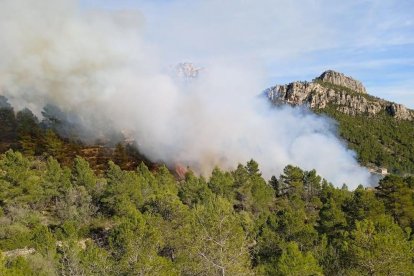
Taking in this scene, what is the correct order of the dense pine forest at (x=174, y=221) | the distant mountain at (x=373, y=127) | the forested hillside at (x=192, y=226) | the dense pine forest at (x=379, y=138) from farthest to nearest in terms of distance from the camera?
the distant mountain at (x=373, y=127) → the dense pine forest at (x=379, y=138) → the dense pine forest at (x=174, y=221) → the forested hillside at (x=192, y=226)

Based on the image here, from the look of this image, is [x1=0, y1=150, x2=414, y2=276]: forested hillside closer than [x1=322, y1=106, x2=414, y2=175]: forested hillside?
Yes

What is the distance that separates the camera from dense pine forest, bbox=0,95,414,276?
24328 mm

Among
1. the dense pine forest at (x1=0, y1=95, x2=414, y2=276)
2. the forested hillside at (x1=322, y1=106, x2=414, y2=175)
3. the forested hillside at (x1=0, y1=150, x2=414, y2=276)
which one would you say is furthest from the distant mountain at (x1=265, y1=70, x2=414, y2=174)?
the dense pine forest at (x1=0, y1=95, x2=414, y2=276)

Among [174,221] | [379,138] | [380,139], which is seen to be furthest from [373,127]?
[174,221]

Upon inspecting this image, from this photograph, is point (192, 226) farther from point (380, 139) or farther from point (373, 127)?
point (373, 127)

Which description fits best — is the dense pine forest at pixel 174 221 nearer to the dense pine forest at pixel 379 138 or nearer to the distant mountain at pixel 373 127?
the dense pine forest at pixel 379 138

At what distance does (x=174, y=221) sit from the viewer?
38406 mm

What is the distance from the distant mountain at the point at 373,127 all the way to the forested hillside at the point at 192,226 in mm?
65015

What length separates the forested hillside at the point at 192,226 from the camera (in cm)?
2353

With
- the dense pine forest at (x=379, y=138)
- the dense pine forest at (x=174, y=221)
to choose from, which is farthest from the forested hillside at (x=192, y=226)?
the dense pine forest at (x=379, y=138)

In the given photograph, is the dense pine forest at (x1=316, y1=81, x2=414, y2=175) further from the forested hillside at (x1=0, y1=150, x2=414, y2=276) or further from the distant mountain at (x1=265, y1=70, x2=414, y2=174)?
the forested hillside at (x1=0, y1=150, x2=414, y2=276)

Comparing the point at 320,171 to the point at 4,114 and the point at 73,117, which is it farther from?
the point at 4,114

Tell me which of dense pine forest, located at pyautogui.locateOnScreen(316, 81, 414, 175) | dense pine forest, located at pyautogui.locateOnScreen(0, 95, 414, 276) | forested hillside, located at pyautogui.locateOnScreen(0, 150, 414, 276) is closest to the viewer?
forested hillside, located at pyautogui.locateOnScreen(0, 150, 414, 276)

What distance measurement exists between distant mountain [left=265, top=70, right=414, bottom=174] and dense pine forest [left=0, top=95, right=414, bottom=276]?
65428 mm
